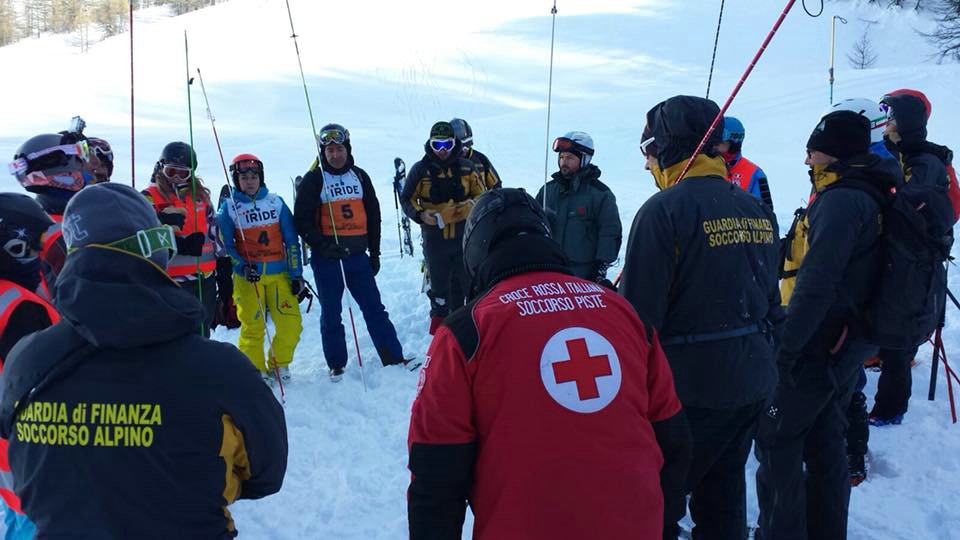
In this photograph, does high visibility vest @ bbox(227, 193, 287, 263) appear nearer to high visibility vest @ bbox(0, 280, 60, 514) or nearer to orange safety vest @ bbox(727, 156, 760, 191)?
high visibility vest @ bbox(0, 280, 60, 514)

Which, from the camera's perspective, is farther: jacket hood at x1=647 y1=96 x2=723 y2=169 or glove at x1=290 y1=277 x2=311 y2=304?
glove at x1=290 y1=277 x2=311 y2=304

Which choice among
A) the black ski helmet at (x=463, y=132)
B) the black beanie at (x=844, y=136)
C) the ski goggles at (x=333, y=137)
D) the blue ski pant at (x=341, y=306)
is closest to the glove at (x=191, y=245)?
the blue ski pant at (x=341, y=306)

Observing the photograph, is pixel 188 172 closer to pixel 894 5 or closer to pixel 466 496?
pixel 466 496

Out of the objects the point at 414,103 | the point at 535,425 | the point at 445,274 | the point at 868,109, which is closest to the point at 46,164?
the point at 535,425

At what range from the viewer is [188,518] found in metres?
Answer: 1.78

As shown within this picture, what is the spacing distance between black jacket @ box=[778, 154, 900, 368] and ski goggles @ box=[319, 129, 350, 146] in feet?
13.1

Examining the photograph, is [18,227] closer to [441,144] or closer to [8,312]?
[8,312]

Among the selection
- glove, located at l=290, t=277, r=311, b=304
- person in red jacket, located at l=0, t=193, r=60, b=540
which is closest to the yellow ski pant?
glove, located at l=290, t=277, r=311, b=304

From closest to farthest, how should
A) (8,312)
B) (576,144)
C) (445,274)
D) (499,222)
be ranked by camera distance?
(499,222), (8,312), (576,144), (445,274)

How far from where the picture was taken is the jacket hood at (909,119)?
185 inches

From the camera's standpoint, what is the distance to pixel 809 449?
129 inches

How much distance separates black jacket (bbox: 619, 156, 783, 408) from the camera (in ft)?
8.84

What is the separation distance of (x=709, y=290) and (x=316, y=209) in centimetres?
411

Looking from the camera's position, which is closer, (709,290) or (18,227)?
(18,227)
